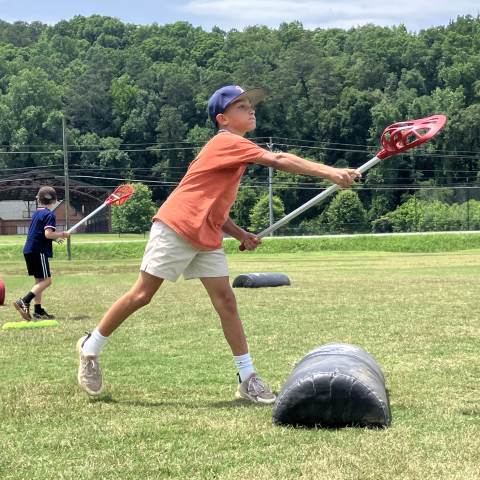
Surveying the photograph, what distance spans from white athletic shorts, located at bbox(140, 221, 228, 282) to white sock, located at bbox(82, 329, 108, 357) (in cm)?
66

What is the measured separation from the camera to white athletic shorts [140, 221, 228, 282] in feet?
19.2

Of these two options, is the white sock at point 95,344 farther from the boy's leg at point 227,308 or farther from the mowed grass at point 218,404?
the boy's leg at point 227,308

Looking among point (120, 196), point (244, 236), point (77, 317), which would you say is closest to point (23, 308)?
point (77, 317)

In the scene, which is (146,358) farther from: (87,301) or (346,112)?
(346,112)

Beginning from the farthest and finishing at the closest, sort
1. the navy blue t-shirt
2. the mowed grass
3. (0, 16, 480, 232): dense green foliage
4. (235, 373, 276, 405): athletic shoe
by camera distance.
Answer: (0, 16, 480, 232): dense green foliage → the navy blue t-shirt → (235, 373, 276, 405): athletic shoe → the mowed grass

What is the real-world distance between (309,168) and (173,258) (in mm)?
1210

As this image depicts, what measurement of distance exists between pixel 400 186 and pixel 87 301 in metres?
90.9

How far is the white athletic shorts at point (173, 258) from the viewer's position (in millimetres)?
5848

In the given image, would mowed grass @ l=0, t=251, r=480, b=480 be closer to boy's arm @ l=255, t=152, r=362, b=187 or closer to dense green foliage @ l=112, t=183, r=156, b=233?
boy's arm @ l=255, t=152, r=362, b=187

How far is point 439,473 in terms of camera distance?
13.0 ft

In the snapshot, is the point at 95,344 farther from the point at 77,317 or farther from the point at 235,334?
the point at 77,317

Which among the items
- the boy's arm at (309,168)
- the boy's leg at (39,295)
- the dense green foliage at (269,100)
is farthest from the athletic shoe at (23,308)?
the dense green foliage at (269,100)

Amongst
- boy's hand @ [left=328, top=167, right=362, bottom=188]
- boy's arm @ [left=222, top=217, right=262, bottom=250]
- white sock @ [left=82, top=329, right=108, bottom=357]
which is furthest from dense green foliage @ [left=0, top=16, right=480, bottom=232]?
boy's hand @ [left=328, top=167, right=362, bottom=188]

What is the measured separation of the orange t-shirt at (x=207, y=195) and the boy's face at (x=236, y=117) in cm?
18
